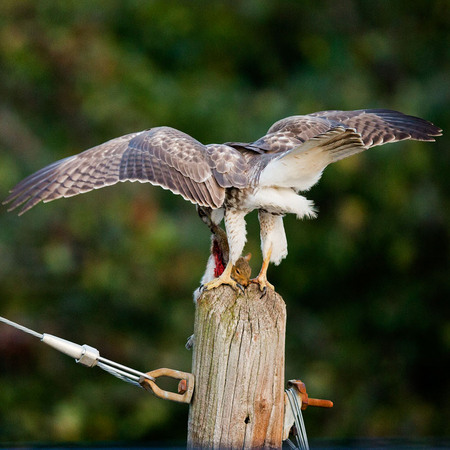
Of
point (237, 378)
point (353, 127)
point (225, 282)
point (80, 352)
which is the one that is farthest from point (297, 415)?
point (353, 127)

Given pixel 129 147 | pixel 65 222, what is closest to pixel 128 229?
pixel 65 222

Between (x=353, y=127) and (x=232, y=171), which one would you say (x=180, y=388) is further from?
(x=353, y=127)

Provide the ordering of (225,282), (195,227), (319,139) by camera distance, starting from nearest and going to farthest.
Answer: (225,282)
(319,139)
(195,227)

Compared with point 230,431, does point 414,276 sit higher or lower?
higher

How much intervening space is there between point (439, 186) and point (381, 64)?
1.69 metres

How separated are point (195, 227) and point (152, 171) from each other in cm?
449

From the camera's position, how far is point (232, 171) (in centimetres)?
365

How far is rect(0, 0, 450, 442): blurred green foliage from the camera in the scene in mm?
8055

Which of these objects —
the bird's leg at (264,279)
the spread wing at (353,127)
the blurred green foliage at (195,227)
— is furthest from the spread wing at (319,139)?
the blurred green foliage at (195,227)

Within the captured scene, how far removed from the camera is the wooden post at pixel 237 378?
2758mm

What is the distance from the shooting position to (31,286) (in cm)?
816

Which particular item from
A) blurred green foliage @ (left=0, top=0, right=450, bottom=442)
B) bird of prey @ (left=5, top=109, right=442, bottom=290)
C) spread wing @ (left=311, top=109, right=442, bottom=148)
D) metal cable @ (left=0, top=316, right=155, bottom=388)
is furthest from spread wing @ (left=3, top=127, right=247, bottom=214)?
blurred green foliage @ (left=0, top=0, right=450, bottom=442)

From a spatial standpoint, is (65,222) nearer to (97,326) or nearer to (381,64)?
(97,326)

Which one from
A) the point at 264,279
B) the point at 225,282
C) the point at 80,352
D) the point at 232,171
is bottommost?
the point at 80,352
